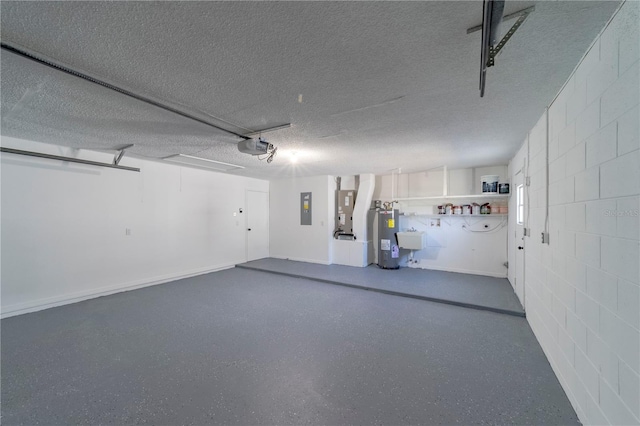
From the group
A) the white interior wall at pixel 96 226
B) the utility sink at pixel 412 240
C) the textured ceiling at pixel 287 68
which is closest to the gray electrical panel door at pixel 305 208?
the white interior wall at pixel 96 226

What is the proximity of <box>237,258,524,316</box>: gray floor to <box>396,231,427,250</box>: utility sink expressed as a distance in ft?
1.88

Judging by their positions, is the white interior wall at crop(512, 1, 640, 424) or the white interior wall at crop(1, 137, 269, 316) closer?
the white interior wall at crop(512, 1, 640, 424)

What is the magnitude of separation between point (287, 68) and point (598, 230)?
2.24 meters

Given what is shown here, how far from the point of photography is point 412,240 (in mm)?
5492

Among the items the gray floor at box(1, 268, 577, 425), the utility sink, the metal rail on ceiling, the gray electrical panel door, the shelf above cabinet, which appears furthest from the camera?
the gray electrical panel door

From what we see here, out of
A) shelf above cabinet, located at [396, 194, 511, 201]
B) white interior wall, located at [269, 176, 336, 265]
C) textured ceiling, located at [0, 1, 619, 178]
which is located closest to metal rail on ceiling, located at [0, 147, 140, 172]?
textured ceiling, located at [0, 1, 619, 178]

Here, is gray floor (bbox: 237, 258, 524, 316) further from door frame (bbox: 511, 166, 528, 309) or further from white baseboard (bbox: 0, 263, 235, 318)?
white baseboard (bbox: 0, 263, 235, 318)

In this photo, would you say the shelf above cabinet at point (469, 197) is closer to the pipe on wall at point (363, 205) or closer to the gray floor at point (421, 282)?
the pipe on wall at point (363, 205)

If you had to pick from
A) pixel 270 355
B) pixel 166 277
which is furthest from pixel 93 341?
pixel 166 277

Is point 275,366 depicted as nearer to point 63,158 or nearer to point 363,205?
point 63,158

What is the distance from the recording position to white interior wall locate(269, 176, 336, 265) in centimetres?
652

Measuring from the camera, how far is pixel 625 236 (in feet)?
4.08

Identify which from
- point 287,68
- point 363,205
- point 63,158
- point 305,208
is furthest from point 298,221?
point 287,68

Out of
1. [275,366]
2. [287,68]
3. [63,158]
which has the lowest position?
[275,366]
